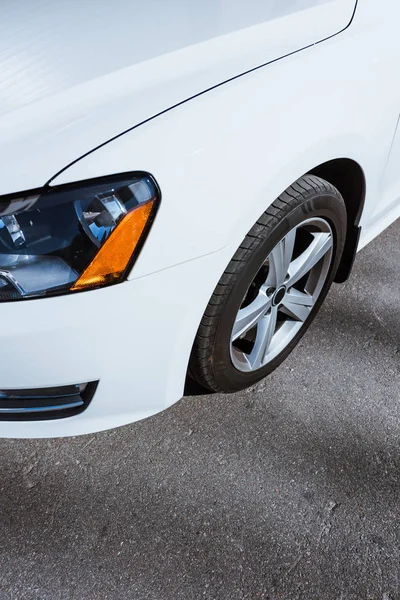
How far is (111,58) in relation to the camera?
1.29 m

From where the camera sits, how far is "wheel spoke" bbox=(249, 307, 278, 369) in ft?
5.36

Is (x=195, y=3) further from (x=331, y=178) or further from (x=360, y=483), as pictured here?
(x=360, y=483)

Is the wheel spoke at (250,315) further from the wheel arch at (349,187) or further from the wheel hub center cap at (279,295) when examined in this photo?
the wheel arch at (349,187)

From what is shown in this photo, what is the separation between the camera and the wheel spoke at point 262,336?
1634 mm

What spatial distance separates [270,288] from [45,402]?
662mm

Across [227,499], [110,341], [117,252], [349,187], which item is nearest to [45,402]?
[110,341]

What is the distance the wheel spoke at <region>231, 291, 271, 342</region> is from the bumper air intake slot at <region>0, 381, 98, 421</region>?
1.40ft

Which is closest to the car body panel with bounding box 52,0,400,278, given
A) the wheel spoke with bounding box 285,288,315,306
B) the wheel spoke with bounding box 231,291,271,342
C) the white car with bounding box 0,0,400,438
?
the white car with bounding box 0,0,400,438

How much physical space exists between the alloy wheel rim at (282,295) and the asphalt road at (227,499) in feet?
0.47

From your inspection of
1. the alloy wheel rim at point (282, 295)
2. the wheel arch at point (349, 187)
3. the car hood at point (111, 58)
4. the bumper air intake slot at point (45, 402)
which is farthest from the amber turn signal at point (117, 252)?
the wheel arch at point (349, 187)

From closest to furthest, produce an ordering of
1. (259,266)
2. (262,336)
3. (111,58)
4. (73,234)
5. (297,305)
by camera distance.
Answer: (73,234) < (111,58) < (259,266) < (262,336) < (297,305)

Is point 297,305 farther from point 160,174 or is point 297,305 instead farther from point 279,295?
point 160,174

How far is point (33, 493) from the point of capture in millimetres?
1499

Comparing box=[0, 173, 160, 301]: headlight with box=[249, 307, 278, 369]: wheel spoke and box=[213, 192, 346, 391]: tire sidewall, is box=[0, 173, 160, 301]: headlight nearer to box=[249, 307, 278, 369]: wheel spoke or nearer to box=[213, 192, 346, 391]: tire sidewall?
box=[213, 192, 346, 391]: tire sidewall
